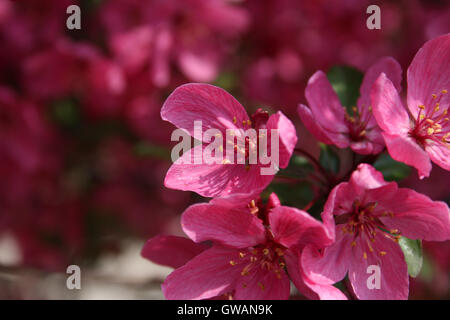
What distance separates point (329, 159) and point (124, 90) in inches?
35.8

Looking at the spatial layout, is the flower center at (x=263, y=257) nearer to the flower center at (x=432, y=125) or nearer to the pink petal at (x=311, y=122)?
the pink petal at (x=311, y=122)

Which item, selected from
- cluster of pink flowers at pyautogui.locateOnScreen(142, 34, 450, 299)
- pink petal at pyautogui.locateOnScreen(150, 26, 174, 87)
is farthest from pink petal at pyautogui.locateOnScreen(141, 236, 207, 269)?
pink petal at pyautogui.locateOnScreen(150, 26, 174, 87)

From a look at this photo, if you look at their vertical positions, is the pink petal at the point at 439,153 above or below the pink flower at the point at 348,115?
below

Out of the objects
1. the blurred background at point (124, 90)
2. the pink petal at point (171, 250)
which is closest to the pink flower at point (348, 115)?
the pink petal at point (171, 250)

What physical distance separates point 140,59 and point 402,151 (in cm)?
108

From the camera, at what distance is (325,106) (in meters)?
1.12

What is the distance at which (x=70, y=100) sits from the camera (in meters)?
1.91

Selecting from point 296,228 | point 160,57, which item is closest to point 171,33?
point 160,57

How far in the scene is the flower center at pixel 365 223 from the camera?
39.3 inches

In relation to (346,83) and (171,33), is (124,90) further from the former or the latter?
(346,83)

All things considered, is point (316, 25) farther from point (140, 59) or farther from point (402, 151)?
point (402, 151)

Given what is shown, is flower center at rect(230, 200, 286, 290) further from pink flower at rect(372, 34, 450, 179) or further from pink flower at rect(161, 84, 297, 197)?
pink flower at rect(372, 34, 450, 179)

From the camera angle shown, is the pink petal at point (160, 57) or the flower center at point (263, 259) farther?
the pink petal at point (160, 57)

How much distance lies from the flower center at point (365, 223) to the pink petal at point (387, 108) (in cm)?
15
